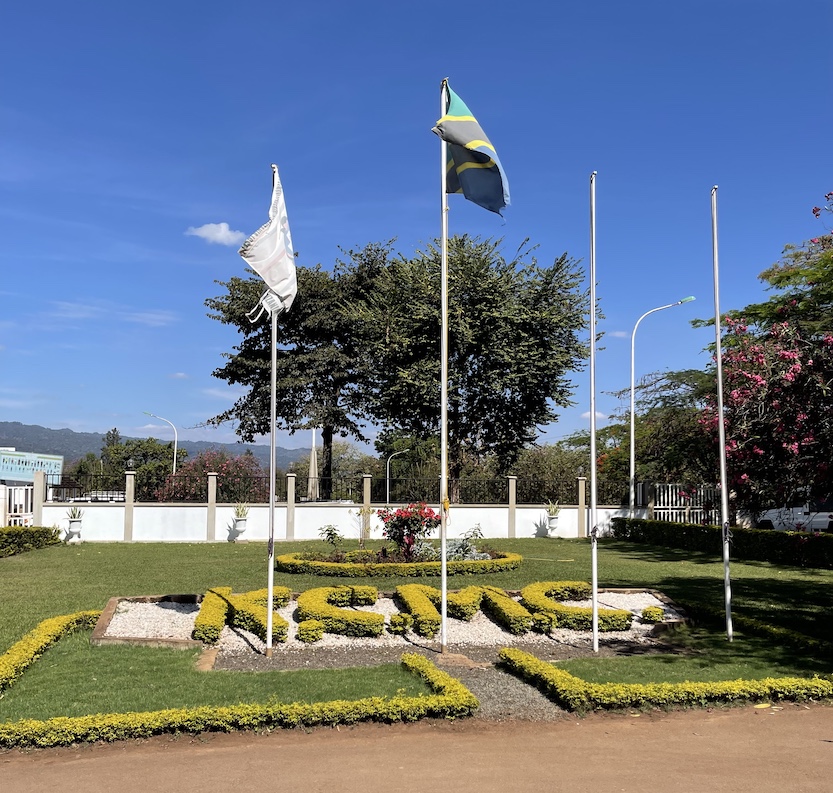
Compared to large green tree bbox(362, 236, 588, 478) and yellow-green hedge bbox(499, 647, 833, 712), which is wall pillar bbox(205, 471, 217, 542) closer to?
large green tree bbox(362, 236, 588, 478)

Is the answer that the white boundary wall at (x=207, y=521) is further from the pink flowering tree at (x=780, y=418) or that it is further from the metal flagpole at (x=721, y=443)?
the metal flagpole at (x=721, y=443)

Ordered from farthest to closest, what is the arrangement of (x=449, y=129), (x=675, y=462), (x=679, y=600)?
(x=675, y=462)
(x=679, y=600)
(x=449, y=129)

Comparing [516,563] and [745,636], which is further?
[516,563]

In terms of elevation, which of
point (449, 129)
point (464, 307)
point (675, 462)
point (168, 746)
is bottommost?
point (168, 746)

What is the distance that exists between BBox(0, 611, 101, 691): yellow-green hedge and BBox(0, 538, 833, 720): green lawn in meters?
0.12

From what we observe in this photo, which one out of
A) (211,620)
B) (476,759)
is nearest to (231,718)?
(476,759)

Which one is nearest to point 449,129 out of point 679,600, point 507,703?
point 507,703

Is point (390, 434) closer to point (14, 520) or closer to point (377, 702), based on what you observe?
point (14, 520)

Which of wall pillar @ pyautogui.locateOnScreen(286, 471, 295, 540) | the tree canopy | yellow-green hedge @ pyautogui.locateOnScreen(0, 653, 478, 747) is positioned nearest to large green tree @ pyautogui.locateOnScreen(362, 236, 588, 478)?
the tree canopy

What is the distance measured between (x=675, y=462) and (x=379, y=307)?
12.7 meters

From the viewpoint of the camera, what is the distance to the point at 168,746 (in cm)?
612

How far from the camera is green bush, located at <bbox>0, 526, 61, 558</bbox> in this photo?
2033 cm

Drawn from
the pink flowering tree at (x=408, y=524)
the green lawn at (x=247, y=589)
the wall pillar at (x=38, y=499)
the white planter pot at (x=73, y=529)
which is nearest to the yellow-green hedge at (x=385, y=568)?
the green lawn at (x=247, y=589)

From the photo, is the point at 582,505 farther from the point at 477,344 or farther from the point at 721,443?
the point at 721,443
